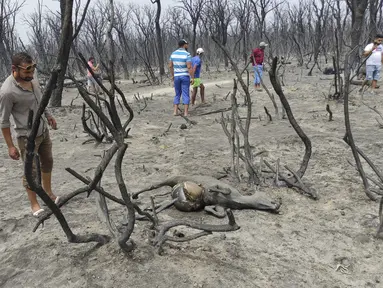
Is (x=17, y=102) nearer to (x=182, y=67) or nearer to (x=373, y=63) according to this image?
(x=182, y=67)

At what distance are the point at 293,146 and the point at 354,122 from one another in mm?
1582

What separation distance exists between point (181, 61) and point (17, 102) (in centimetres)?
410

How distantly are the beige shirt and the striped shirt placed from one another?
3.89m

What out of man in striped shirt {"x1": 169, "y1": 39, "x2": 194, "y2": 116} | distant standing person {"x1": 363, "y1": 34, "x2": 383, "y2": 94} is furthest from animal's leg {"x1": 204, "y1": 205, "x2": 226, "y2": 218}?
distant standing person {"x1": 363, "y1": 34, "x2": 383, "y2": 94}

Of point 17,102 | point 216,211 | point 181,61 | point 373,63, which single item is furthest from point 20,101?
point 373,63

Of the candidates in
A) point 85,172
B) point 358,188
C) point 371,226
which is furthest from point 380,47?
point 85,172

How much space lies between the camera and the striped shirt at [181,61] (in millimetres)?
6430

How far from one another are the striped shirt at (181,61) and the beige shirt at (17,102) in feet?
12.8

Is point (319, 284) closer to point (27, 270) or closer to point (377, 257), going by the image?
point (377, 257)

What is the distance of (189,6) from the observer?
70.3 ft

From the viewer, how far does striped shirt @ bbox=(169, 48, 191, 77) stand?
6430mm

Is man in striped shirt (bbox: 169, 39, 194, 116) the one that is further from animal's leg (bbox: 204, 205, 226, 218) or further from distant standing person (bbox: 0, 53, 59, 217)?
animal's leg (bbox: 204, 205, 226, 218)

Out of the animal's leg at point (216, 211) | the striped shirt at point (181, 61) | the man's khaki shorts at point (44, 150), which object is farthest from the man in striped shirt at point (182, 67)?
the animal's leg at point (216, 211)

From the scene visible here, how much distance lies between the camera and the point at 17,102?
105 inches
